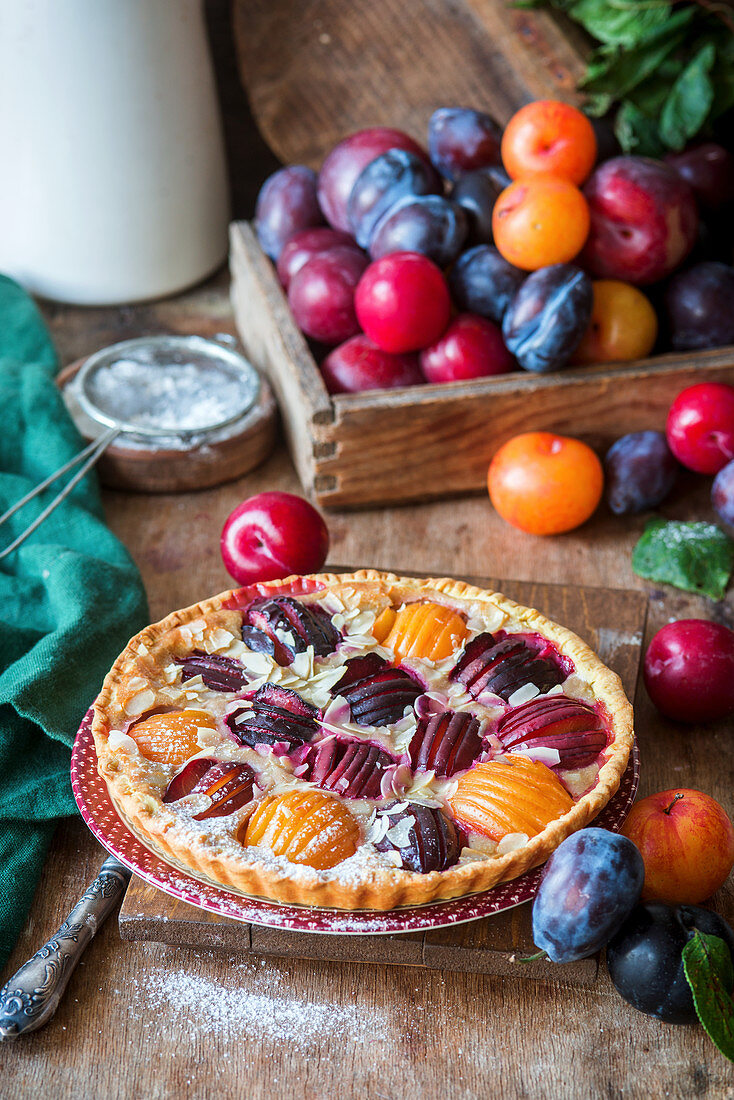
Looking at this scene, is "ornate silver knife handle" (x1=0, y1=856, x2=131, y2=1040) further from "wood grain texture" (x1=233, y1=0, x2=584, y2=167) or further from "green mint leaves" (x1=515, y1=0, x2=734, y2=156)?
"wood grain texture" (x1=233, y1=0, x2=584, y2=167)

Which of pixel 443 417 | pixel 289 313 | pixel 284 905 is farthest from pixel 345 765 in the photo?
pixel 289 313

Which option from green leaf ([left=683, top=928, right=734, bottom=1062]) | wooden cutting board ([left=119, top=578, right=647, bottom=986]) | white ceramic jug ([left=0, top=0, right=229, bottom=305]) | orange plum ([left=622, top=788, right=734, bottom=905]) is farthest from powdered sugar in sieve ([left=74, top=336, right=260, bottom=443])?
green leaf ([left=683, top=928, right=734, bottom=1062])

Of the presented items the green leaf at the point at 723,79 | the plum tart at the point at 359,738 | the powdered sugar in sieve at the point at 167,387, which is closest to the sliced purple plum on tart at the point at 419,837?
the plum tart at the point at 359,738

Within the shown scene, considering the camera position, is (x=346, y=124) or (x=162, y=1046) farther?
(x=346, y=124)

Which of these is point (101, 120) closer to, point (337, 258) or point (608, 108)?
point (337, 258)

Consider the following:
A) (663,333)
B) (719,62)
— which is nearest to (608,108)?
(719,62)

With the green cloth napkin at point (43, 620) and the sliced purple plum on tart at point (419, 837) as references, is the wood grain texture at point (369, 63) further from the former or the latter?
the sliced purple plum on tart at point (419, 837)
